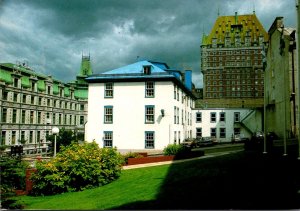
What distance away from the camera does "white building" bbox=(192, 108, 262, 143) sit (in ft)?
160

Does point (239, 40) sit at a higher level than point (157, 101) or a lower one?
higher

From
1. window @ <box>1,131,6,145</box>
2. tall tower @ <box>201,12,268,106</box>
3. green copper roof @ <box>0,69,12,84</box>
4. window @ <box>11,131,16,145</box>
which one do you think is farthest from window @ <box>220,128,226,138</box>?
tall tower @ <box>201,12,268,106</box>

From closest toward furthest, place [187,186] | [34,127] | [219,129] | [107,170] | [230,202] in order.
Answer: [230,202] < [187,186] < [107,170] < [219,129] < [34,127]

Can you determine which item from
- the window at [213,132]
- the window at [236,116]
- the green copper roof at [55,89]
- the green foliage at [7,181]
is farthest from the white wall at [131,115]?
the green copper roof at [55,89]

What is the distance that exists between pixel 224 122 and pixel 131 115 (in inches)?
878

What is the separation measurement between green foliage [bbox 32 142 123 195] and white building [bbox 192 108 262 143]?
120 ft

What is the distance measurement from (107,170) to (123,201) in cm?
533

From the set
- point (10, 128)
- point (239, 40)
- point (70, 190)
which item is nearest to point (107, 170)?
point (70, 190)

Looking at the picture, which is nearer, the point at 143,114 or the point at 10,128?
the point at 143,114

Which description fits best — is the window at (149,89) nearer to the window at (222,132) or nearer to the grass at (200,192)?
the grass at (200,192)

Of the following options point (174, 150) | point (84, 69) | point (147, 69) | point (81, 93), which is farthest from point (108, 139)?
point (84, 69)

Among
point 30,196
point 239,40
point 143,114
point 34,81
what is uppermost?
point 239,40

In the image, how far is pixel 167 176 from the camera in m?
15.5

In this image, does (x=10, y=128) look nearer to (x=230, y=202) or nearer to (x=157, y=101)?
(x=157, y=101)
